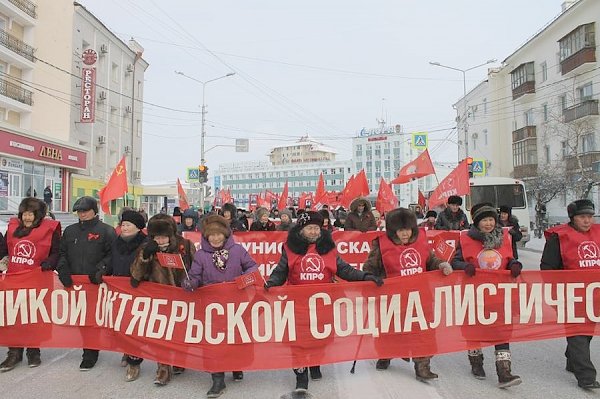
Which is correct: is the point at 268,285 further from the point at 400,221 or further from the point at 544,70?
the point at 544,70

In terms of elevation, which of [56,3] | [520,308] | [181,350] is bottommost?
[181,350]

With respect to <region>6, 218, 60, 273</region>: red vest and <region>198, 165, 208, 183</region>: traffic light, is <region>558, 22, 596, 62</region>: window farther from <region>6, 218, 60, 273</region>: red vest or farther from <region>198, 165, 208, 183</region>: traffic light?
<region>6, 218, 60, 273</region>: red vest

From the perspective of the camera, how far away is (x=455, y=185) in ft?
37.4

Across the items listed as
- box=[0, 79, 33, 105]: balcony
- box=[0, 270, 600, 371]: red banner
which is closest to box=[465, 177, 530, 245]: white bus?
box=[0, 270, 600, 371]: red banner

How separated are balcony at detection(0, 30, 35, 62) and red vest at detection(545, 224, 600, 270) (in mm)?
29114

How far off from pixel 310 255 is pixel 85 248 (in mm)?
2384

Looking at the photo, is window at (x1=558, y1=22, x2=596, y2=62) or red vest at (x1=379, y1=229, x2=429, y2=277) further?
window at (x1=558, y1=22, x2=596, y2=62)

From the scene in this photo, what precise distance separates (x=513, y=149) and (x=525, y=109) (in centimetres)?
322

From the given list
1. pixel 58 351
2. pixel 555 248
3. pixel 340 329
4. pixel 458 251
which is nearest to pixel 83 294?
pixel 58 351

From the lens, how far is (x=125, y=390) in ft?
14.8

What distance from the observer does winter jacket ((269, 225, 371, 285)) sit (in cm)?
465

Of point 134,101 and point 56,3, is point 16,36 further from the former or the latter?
point 134,101

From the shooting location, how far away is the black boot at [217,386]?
14.3ft

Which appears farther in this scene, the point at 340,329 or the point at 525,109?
the point at 525,109
